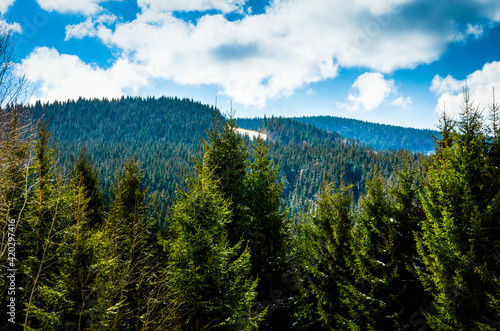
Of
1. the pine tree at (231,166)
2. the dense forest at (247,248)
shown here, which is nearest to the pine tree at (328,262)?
the dense forest at (247,248)

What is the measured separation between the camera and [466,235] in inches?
305

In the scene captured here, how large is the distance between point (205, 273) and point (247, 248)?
2.51 m

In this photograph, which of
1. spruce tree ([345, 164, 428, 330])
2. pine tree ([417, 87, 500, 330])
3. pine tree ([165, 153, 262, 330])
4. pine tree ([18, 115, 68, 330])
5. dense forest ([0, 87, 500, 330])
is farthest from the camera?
spruce tree ([345, 164, 428, 330])

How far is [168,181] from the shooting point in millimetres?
124938

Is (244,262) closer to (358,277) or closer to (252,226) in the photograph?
(252,226)

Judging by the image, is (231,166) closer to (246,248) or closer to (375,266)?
(246,248)

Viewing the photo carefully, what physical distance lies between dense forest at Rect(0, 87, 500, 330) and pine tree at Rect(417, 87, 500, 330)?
0.12ft

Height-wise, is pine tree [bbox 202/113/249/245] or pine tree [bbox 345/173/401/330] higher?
pine tree [bbox 202/113/249/245]

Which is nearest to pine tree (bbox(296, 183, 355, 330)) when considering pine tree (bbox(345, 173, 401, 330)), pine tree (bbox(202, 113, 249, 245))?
pine tree (bbox(345, 173, 401, 330))

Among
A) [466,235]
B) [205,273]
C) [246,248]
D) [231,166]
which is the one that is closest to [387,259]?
[466,235]

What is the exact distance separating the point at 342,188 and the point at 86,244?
10.5 metres

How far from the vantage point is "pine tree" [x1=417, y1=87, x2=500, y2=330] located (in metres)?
7.15

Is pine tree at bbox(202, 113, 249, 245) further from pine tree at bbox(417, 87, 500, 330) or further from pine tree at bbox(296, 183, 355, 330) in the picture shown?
pine tree at bbox(417, 87, 500, 330)

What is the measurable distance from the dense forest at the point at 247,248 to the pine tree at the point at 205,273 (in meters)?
0.04
